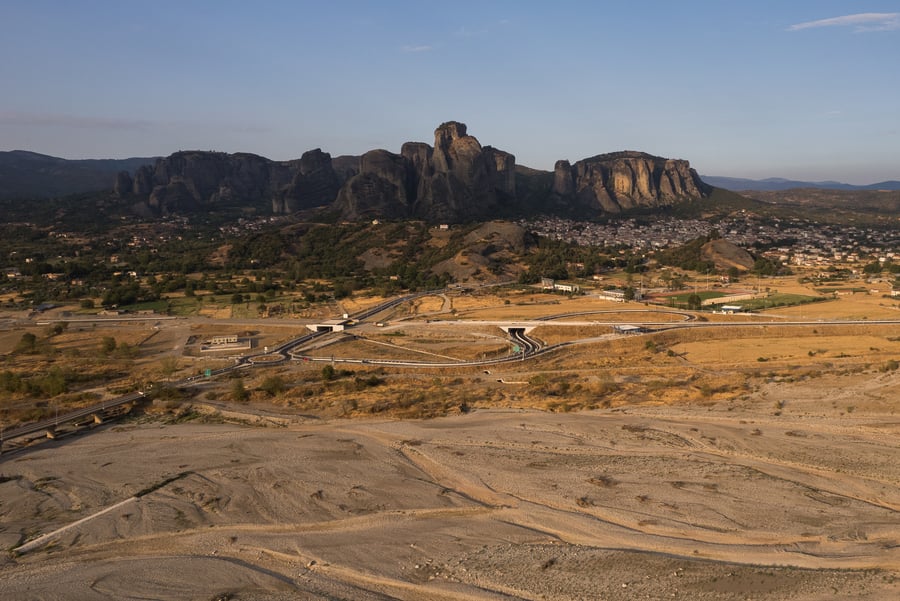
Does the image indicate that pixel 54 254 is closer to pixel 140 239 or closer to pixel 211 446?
pixel 140 239

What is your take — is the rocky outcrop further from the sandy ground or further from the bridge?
the sandy ground

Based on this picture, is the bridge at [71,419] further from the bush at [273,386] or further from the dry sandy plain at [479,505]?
the bush at [273,386]

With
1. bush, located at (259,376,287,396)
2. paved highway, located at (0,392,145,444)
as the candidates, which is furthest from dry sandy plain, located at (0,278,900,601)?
bush, located at (259,376,287,396)

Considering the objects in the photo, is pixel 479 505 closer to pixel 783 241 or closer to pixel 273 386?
pixel 273 386

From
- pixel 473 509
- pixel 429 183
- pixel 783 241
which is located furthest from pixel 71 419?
pixel 783 241

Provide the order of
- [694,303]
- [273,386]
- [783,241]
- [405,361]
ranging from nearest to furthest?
[273,386] → [405,361] → [694,303] → [783,241]

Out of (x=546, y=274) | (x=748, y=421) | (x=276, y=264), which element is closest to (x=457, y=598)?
(x=748, y=421)
